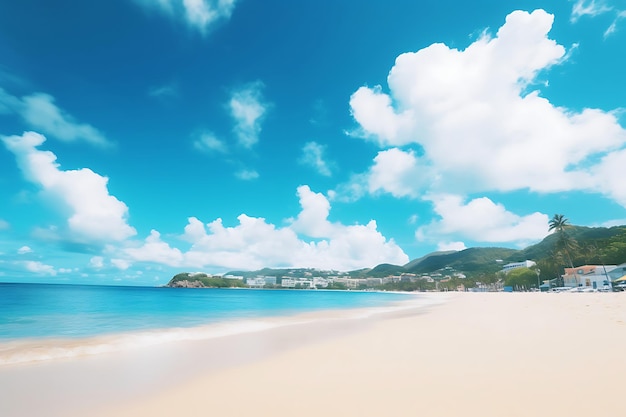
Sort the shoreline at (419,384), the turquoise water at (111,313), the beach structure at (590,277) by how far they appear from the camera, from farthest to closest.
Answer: the beach structure at (590,277)
the turquoise water at (111,313)
the shoreline at (419,384)

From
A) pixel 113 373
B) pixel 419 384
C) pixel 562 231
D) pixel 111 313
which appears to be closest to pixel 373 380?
pixel 419 384

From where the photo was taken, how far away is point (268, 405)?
4.82 m

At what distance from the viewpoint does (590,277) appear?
64438 mm

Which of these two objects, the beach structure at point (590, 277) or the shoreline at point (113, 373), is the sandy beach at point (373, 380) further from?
the beach structure at point (590, 277)

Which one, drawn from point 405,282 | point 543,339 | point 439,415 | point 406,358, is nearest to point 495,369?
point 406,358

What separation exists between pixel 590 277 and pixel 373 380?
8055cm

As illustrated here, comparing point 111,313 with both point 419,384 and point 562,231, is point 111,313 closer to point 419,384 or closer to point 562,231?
point 419,384

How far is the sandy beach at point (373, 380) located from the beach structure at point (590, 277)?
7085cm

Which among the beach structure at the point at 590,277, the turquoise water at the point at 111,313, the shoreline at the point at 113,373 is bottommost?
the turquoise water at the point at 111,313

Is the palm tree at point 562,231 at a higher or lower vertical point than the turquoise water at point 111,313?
higher

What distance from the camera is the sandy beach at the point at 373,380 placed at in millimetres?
4555

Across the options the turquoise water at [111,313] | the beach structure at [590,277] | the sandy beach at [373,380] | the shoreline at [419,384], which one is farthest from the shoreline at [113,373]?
the beach structure at [590,277]

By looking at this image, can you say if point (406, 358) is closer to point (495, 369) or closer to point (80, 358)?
point (495, 369)

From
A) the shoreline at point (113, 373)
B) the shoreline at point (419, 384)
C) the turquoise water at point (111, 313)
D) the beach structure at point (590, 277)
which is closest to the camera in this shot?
the shoreline at point (419, 384)
